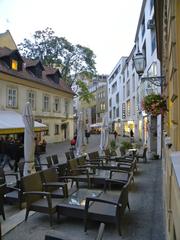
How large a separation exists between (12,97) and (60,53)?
15.0 m

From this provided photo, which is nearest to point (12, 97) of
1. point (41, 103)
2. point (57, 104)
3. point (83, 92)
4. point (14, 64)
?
point (14, 64)

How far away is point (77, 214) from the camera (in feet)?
18.8

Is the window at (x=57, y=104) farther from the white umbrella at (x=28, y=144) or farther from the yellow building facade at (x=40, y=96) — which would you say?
the white umbrella at (x=28, y=144)

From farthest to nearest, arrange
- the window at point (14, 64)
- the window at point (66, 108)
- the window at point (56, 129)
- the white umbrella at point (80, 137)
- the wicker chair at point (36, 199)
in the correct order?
the window at point (66, 108) → the window at point (56, 129) → the window at point (14, 64) → the white umbrella at point (80, 137) → the wicker chair at point (36, 199)

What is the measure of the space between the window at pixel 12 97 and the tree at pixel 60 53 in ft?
45.2

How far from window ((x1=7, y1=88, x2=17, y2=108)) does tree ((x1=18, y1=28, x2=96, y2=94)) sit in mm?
13790

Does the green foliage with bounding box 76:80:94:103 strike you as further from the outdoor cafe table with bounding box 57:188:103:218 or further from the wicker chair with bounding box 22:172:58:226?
the outdoor cafe table with bounding box 57:188:103:218

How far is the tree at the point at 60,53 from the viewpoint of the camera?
39188 mm

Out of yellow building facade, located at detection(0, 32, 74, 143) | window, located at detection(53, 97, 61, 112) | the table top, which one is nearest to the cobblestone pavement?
the table top

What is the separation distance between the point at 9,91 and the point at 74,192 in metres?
20.9

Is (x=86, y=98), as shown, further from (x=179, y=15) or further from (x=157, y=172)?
(x=179, y=15)

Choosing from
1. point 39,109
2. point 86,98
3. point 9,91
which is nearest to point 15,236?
point 9,91

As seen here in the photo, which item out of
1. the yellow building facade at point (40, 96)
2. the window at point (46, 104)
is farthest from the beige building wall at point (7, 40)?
the window at point (46, 104)

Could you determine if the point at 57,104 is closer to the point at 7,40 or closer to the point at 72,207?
the point at 7,40
